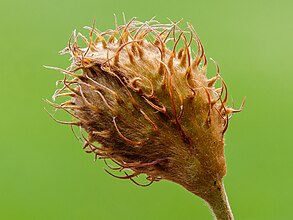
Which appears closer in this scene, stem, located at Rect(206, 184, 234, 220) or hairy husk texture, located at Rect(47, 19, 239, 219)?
hairy husk texture, located at Rect(47, 19, 239, 219)

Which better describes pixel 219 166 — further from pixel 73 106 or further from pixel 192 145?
pixel 73 106

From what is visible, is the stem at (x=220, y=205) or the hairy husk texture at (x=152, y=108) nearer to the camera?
the hairy husk texture at (x=152, y=108)

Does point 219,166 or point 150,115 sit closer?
point 150,115

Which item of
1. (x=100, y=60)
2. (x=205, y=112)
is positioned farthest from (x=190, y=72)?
(x=100, y=60)

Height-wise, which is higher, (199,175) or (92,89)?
(92,89)

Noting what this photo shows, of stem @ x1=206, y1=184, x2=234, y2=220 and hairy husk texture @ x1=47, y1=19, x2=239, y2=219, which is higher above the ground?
hairy husk texture @ x1=47, y1=19, x2=239, y2=219

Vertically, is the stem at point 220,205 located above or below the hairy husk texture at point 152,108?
below
